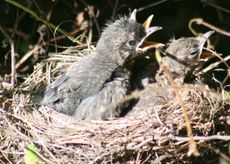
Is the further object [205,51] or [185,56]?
[205,51]

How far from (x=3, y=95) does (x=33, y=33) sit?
35.8 inches

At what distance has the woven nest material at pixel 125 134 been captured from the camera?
4016mm

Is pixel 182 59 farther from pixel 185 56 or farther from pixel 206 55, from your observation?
pixel 206 55

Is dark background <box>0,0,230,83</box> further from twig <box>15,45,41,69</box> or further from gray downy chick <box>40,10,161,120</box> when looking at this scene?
gray downy chick <box>40,10,161,120</box>

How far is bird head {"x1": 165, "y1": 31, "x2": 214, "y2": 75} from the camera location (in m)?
4.68

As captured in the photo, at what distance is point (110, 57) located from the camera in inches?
185

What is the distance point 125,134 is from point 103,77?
59 centimetres

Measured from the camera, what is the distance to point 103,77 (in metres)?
4.60

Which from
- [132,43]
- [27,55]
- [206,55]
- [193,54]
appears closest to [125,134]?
[132,43]

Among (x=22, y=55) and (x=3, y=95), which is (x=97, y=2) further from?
(x=3, y=95)

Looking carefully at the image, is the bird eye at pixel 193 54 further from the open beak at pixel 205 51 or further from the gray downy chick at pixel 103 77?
the gray downy chick at pixel 103 77

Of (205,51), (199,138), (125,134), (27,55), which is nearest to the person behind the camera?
(199,138)

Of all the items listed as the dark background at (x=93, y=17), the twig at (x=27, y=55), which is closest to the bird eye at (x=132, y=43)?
the dark background at (x=93, y=17)

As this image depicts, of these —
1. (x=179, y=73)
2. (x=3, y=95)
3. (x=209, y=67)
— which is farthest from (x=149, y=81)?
(x=3, y=95)
